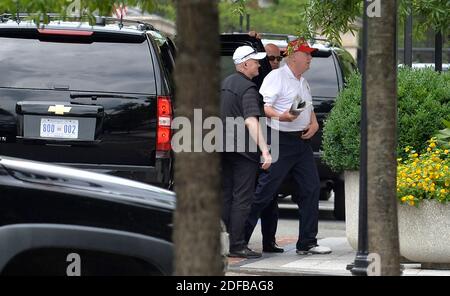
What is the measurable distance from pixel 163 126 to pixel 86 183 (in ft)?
13.4

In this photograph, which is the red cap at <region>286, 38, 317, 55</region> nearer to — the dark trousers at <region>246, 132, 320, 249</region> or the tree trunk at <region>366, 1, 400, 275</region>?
the dark trousers at <region>246, 132, 320, 249</region>

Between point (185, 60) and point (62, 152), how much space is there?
5.83 metres

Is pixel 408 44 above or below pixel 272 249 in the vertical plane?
above

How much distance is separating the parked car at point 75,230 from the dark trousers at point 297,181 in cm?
494

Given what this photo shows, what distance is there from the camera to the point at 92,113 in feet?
33.5

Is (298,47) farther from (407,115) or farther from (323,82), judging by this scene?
(323,82)

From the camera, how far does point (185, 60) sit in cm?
454

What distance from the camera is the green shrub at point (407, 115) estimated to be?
10.4 metres

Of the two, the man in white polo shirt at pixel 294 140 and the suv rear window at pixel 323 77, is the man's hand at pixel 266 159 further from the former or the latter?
the suv rear window at pixel 323 77

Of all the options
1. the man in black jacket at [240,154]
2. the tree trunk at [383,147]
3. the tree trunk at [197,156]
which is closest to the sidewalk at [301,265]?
the man in black jacket at [240,154]

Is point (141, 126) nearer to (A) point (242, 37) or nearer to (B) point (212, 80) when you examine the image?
(A) point (242, 37)

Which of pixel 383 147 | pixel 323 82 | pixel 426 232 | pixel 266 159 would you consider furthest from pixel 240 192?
pixel 383 147
